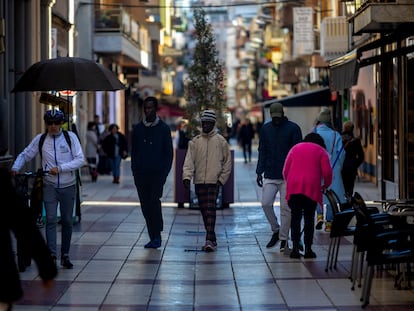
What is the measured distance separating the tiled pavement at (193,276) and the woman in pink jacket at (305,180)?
44 cm

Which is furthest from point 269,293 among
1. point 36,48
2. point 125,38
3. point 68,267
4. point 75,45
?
point 125,38

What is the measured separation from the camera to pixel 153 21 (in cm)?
6322

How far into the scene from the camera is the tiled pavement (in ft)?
34.5

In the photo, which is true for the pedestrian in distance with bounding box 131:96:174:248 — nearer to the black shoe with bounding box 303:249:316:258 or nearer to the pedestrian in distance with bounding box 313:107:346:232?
the black shoe with bounding box 303:249:316:258

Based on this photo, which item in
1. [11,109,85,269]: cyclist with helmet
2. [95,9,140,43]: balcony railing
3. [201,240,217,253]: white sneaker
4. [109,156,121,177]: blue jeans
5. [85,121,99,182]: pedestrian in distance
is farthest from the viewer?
[95,9,140,43]: balcony railing

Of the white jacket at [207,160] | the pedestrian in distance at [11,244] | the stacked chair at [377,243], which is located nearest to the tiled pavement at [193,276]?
the stacked chair at [377,243]

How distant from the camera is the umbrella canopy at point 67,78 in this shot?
15219 mm

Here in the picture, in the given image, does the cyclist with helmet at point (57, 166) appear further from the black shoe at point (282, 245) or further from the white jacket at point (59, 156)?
the black shoe at point (282, 245)

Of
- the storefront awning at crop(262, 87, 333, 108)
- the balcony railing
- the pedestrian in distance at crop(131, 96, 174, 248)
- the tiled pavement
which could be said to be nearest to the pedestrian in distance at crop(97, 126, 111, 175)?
the storefront awning at crop(262, 87, 333, 108)

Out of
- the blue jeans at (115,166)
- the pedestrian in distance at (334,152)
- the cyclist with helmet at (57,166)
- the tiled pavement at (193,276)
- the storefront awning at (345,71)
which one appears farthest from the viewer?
the blue jeans at (115,166)

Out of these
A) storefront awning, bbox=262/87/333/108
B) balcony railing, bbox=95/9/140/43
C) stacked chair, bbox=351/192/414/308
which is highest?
balcony railing, bbox=95/9/140/43

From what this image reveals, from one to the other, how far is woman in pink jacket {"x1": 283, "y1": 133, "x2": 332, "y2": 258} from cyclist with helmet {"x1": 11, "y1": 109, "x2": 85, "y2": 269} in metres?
2.62

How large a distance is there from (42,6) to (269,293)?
51.4ft

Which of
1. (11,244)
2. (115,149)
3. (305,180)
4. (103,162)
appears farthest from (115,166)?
(11,244)
